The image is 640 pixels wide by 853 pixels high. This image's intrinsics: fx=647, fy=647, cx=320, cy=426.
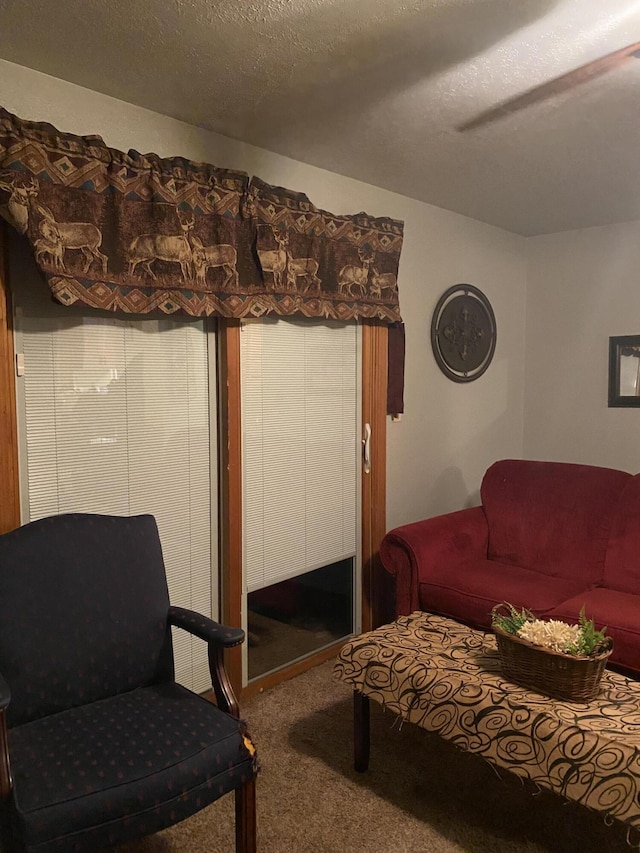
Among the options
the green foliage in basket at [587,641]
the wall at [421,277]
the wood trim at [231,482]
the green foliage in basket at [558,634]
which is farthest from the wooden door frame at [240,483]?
the green foliage in basket at [587,641]

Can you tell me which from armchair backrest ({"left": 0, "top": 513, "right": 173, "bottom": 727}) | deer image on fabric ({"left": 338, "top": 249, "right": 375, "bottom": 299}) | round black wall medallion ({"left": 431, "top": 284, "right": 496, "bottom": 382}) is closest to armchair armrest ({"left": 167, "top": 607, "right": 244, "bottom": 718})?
armchair backrest ({"left": 0, "top": 513, "right": 173, "bottom": 727})

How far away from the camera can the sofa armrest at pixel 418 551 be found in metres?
3.09

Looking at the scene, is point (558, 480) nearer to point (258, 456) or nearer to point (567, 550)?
point (567, 550)

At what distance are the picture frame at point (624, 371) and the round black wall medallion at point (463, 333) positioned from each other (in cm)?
79

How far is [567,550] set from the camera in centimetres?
323

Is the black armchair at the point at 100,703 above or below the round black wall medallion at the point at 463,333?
below

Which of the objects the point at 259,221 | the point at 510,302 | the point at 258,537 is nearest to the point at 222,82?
the point at 259,221

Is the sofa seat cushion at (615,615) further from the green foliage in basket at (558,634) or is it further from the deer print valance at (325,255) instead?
the deer print valance at (325,255)

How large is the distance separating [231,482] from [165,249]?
1.02 metres

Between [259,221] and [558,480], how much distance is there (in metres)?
2.00

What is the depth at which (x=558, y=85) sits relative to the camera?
2.29 metres

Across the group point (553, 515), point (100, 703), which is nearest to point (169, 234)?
point (100, 703)

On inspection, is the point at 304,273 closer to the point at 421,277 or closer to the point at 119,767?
the point at 421,277

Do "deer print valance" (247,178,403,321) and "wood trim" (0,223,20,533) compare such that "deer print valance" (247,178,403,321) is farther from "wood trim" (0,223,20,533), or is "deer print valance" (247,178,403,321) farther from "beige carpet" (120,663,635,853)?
"beige carpet" (120,663,635,853)
